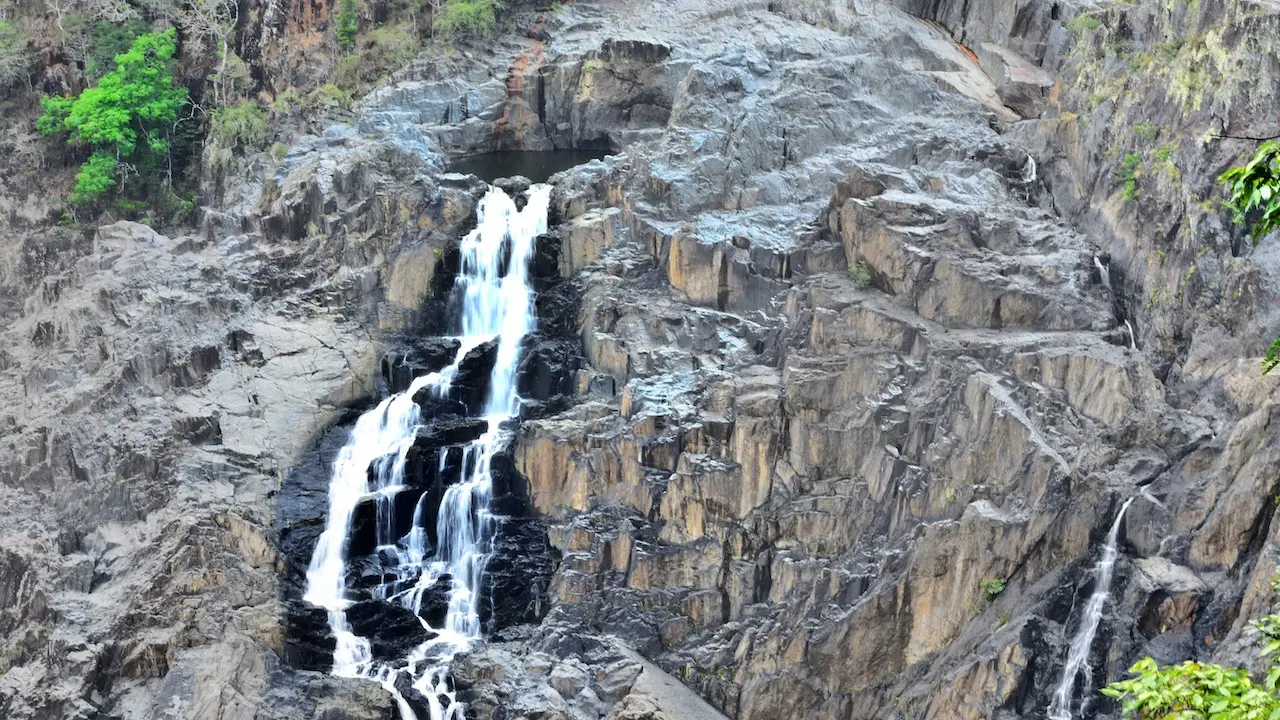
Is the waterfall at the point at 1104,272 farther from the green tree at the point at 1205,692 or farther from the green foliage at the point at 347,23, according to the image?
the green foliage at the point at 347,23

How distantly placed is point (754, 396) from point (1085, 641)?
10682 millimetres

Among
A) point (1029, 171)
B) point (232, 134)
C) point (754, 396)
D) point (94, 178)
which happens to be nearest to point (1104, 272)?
point (1029, 171)

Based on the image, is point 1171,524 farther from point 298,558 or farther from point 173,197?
point 173,197

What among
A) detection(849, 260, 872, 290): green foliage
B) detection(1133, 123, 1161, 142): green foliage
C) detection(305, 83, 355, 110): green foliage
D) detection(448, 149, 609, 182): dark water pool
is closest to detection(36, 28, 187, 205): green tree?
detection(305, 83, 355, 110): green foliage

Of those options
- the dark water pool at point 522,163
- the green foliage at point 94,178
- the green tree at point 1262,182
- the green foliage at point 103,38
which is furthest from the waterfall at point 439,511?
the green tree at point 1262,182

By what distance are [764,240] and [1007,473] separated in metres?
10.6

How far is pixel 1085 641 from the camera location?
3309 cm

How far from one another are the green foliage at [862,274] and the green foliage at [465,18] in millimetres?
19503

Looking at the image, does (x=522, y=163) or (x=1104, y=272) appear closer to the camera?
(x=1104, y=272)

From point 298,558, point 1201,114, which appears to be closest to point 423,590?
point 298,558

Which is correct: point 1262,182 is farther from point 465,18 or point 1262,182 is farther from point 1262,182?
point 465,18

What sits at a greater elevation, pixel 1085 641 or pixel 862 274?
pixel 862 274

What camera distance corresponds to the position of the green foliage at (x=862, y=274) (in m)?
40.1

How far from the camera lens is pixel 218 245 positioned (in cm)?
4697
